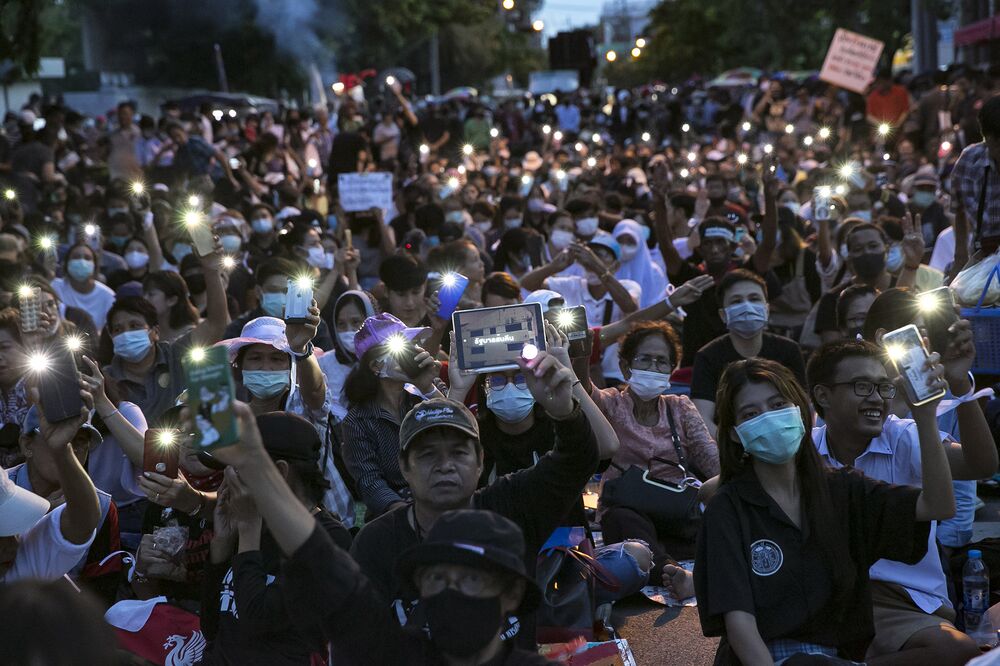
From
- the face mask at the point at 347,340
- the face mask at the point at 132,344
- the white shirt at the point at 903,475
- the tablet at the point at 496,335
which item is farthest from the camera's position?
the face mask at the point at 347,340

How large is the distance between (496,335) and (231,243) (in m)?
7.59

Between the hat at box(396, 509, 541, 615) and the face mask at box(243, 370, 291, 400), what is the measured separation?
306cm

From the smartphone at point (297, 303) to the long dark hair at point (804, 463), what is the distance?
2403 millimetres

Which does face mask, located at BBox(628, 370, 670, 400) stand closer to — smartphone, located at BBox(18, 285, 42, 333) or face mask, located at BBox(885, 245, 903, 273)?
A: face mask, located at BBox(885, 245, 903, 273)

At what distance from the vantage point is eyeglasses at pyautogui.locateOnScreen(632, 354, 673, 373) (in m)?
7.38

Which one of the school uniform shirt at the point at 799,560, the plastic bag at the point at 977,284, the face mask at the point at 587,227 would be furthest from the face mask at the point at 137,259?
the school uniform shirt at the point at 799,560

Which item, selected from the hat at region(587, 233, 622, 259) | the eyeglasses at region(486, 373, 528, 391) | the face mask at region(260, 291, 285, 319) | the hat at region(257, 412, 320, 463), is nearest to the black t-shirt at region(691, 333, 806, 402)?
the eyeglasses at region(486, 373, 528, 391)

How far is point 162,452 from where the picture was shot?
5.77 meters

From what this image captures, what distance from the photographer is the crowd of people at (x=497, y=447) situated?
360 centimetres

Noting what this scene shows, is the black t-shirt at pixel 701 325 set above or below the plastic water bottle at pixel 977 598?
above

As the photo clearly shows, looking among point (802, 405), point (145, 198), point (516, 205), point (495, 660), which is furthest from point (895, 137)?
point (495, 660)

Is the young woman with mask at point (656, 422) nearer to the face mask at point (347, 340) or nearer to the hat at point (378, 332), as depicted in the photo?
the hat at point (378, 332)

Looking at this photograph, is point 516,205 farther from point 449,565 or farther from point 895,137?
point 449,565

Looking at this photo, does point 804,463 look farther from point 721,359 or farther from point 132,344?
point 132,344
